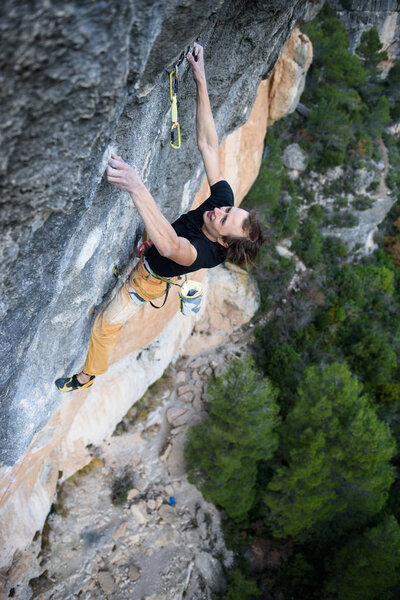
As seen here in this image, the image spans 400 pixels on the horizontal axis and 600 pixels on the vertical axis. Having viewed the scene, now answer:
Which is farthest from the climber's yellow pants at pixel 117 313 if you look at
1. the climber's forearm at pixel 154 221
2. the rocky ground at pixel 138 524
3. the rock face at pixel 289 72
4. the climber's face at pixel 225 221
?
the rock face at pixel 289 72

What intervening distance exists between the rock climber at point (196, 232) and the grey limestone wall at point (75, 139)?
22 centimetres

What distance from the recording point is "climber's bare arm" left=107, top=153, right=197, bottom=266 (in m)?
2.43

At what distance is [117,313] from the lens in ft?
13.5

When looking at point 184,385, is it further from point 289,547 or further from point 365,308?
point 365,308

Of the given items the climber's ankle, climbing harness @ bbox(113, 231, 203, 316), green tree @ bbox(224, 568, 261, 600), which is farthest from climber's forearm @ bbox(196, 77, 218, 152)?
green tree @ bbox(224, 568, 261, 600)

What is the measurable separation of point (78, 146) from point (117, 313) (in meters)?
2.47

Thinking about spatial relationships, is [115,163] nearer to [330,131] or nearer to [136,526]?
[136,526]

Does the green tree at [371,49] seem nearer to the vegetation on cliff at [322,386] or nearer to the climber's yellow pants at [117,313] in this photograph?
the vegetation on cliff at [322,386]

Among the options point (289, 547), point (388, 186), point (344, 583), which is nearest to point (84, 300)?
point (344, 583)

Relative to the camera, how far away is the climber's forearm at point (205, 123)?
135 inches

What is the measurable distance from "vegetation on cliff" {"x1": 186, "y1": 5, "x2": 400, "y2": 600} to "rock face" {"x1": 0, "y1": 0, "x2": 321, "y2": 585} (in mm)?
6617

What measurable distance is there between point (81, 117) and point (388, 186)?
2403 cm

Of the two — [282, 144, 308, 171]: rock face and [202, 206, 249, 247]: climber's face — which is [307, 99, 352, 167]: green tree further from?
[202, 206, 249, 247]: climber's face

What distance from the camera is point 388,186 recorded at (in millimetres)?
21828
